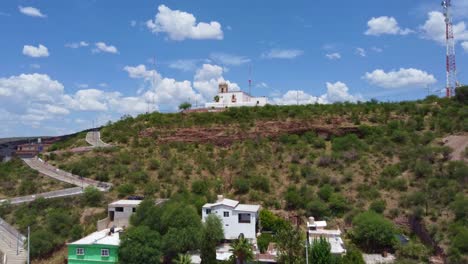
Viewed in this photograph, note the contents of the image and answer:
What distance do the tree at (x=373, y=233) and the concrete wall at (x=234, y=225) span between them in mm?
8139

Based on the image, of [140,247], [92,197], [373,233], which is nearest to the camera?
[140,247]

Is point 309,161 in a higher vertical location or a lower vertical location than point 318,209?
higher

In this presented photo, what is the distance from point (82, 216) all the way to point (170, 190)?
28.9ft

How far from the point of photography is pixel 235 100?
7006 centimetres

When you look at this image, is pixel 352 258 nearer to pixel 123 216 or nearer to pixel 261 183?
pixel 261 183

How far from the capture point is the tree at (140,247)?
91.7ft

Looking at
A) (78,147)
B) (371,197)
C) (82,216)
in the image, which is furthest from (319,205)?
(78,147)

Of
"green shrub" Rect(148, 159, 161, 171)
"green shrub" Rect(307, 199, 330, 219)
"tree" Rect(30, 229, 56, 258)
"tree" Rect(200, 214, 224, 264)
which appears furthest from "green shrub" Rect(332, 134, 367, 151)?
"tree" Rect(30, 229, 56, 258)

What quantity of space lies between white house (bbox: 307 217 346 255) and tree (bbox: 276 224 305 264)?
2.19 metres

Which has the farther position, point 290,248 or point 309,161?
point 309,161

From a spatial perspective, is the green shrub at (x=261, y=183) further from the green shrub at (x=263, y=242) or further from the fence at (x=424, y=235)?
the fence at (x=424, y=235)

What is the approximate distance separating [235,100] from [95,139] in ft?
78.4

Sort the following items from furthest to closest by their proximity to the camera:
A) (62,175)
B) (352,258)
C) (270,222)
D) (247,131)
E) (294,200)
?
(247,131) < (62,175) < (294,200) < (270,222) < (352,258)

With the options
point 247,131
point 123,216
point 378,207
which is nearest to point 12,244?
point 123,216
